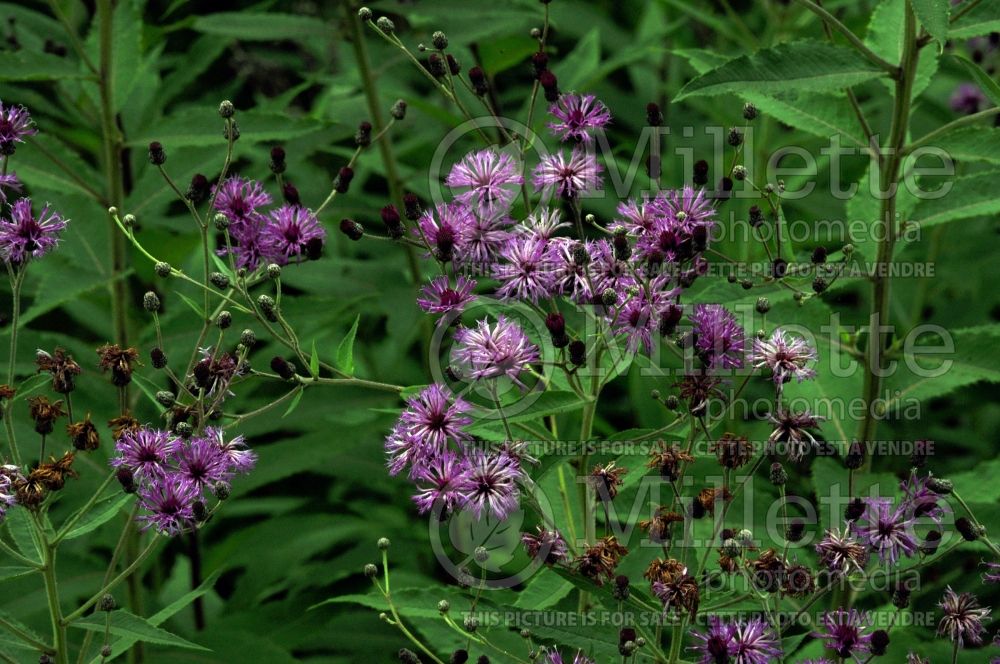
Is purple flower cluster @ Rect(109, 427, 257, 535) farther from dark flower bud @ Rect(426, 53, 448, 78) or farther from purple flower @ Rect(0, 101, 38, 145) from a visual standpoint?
dark flower bud @ Rect(426, 53, 448, 78)

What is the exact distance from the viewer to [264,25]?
3658 mm

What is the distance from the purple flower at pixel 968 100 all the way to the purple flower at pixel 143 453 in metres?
3.63

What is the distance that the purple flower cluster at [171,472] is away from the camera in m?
1.89

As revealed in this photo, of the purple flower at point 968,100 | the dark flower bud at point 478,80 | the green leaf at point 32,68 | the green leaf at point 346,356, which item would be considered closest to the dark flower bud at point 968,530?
the green leaf at point 346,356

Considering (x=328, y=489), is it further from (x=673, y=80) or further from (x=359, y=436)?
(x=673, y=80)

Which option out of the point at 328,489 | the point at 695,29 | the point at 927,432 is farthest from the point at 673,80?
the point at 328,489

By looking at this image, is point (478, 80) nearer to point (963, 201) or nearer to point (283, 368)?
point (283, 368)

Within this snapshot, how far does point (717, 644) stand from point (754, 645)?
97mm

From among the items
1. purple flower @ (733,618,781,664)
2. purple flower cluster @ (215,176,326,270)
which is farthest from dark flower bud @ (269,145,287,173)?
purple flower @ (733,618,781,664)

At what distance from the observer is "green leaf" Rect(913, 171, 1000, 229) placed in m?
2.54

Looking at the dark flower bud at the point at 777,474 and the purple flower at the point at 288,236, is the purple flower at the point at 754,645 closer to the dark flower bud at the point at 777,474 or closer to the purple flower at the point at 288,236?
the dark flower bud at the point at 777,474

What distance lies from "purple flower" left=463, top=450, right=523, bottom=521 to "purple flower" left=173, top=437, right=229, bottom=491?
41cm

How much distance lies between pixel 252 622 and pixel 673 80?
270cm

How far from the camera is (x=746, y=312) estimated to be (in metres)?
2.38
